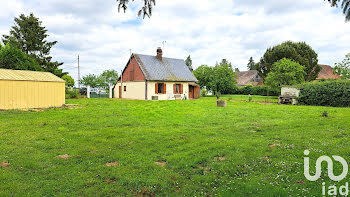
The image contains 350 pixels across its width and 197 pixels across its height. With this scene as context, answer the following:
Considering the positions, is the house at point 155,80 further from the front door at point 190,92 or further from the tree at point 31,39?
the tree at point 31,39

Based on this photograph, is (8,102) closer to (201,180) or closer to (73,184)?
(73,184)

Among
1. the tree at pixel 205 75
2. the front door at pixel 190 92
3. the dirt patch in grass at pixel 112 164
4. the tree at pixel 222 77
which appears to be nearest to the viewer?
the dirt patch in grass at pixel 112 164

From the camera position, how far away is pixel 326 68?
182ft

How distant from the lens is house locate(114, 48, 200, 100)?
2733 centimetres

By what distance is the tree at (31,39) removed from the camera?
1384 inches

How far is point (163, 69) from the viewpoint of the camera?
29750 mm

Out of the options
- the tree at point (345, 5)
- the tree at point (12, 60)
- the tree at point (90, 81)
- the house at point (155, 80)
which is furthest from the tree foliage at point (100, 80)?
the tree at point (345, 5)

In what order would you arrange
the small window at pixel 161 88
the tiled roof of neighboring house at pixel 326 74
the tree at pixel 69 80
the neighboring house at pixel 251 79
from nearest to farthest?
the small window at pixel 161 88, the tree at pixel 69 80, the tiled roof of neighboring house at pixel 326 74, the neighboring house at pixel 251 79

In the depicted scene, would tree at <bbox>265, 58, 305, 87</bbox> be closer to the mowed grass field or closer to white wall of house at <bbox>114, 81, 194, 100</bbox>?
white wall of house at <bbox>114, 81, 194, 100</bbox>

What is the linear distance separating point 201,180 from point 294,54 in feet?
138

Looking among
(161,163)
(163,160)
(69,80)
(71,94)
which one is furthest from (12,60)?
(161,163)

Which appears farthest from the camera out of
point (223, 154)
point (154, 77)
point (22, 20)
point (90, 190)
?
point (22, 20)

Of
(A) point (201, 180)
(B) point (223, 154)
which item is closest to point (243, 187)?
(A) point (201, 180)

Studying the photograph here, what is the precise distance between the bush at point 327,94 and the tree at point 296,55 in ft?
66.6
